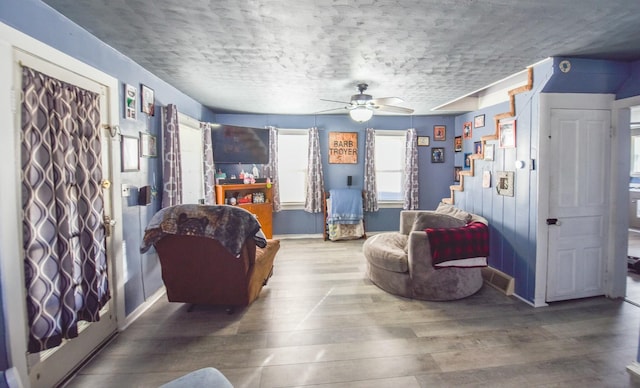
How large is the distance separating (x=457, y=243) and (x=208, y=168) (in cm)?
366

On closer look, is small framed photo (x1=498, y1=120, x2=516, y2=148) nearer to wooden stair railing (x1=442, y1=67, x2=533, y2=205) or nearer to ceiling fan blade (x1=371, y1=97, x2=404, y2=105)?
wooden stair railing (x1=442, y1=67, x2=533, y2=205)

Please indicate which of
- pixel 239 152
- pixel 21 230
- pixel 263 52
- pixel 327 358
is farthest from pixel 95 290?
pixel 239 152

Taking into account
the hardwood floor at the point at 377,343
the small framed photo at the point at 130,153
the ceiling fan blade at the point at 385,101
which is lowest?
the hardwood floor at the point at 377,343

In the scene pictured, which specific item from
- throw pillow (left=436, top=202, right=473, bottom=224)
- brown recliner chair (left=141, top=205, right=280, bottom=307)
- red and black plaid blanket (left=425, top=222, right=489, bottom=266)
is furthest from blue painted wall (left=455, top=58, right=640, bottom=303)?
brown recliner chair (left=141, top=205, right=280, bottom=307)

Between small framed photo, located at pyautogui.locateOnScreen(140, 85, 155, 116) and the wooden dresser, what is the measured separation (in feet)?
6.14

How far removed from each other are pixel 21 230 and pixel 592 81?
15.3 ft

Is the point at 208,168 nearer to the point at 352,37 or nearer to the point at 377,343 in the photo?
the point at 352,37

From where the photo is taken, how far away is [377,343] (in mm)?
2348

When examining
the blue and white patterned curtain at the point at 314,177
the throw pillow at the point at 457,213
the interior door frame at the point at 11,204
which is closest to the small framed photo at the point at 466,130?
the throw pillow at the point at 457,213

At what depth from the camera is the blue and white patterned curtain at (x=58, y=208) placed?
5.39 ft

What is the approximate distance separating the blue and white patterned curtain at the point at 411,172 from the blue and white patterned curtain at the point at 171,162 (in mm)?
4099

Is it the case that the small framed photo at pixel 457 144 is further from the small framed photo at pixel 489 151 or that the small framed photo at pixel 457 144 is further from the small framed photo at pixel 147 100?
the small framed photo at pixel 147 100

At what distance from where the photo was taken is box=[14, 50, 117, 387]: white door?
171 centimetres

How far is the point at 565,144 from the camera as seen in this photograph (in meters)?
2.92
